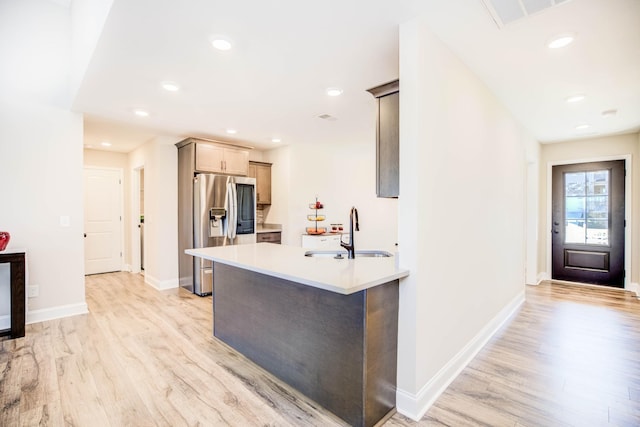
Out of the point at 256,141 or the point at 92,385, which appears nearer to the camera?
the point at 92,385

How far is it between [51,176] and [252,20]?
10.4 feet

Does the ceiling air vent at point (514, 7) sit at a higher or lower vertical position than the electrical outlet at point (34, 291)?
higher

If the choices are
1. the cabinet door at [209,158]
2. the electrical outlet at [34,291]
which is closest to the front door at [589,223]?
the cabinet door at [209,158]

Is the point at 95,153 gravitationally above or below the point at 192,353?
above

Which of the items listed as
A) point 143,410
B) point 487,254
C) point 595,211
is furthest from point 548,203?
point 143,410

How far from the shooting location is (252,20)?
1.90 m

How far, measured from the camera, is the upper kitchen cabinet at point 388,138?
211 cm

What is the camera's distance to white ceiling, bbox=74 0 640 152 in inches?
72.1

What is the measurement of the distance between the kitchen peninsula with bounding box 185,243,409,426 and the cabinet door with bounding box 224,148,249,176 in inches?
110

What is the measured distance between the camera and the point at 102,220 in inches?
236

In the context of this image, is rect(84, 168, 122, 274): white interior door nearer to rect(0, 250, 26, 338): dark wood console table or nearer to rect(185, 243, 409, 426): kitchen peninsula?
rect(0, 250, 26, 338): dark wood console table

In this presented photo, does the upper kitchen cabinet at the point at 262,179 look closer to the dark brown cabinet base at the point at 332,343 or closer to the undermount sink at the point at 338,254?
the undermount sink at the point at 338,254

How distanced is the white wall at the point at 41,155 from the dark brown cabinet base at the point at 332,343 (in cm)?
268

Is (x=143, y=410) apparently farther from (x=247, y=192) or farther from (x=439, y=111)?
(x=247, y=192)
